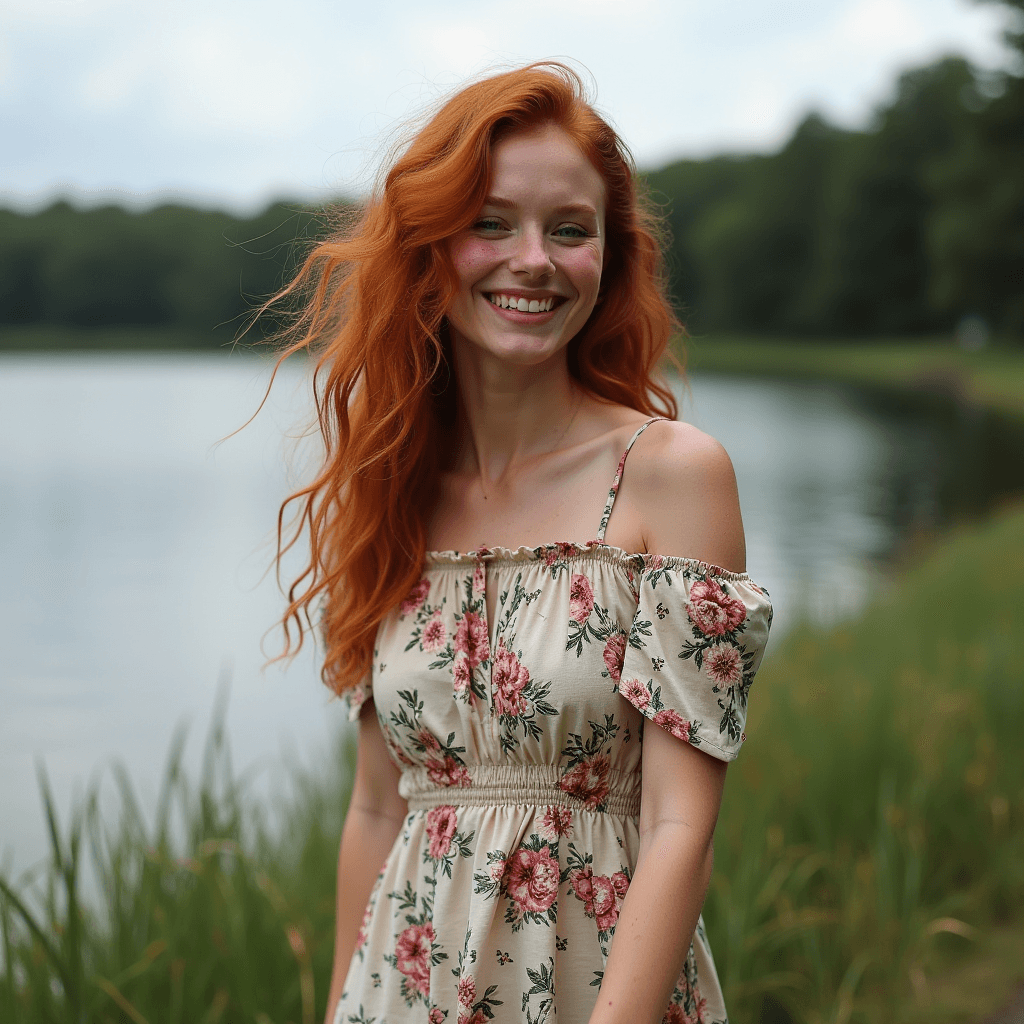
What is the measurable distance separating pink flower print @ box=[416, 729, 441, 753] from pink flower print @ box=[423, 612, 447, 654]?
11cm

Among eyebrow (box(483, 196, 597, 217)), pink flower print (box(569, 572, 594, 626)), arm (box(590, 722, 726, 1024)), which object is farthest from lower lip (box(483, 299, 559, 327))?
arm (box(590, 722, 726, 1024))

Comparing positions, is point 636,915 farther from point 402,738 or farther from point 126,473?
point 126,473

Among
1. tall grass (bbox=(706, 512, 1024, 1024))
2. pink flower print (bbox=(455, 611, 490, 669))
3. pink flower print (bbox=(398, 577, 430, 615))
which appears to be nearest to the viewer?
pink flower print (bbox=(455, 611, 490, 669))

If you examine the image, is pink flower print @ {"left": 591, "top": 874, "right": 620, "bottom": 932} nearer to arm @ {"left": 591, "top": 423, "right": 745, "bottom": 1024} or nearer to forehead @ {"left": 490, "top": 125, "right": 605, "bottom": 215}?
arm @ {"left": 591, "top": 423, "right": 745, "bottom": 1024}

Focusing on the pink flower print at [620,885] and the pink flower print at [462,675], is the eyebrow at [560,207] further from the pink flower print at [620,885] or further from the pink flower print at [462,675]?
the pink flower print at [620,885]

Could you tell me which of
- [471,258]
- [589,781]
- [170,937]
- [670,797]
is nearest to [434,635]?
[589,781]

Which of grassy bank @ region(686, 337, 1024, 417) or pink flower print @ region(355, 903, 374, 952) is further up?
pink flower print @ region(355, 903, 374, 952)

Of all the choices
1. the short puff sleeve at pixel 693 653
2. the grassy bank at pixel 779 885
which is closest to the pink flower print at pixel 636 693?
the short puff sleeve at pixel 693 653

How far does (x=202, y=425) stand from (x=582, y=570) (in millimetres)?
32348

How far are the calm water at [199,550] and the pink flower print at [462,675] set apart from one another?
599mm

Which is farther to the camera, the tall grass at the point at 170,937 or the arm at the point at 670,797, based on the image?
the tall grass at the point at 170,937

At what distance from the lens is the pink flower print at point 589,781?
1.54 m

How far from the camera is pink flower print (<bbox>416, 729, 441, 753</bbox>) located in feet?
5.31

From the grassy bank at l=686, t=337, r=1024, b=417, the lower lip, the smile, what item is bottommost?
the grassy bank at l=686, t=337, r=1024, b=417
